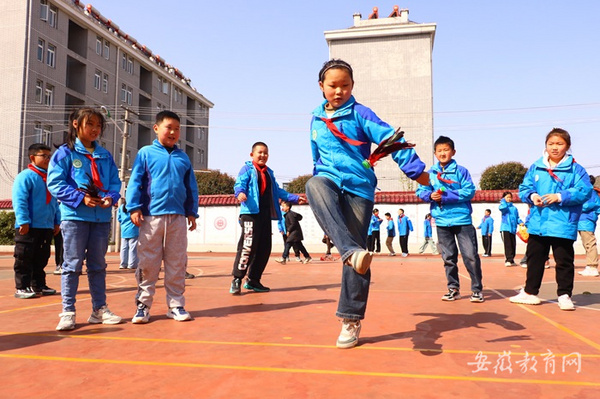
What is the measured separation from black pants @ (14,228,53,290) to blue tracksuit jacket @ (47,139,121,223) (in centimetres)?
220

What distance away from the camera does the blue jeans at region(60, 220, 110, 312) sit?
365cm

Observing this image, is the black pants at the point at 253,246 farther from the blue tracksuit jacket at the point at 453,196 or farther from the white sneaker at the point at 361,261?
the white sneaker at the point at 361,261

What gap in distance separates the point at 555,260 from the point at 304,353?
3306 millimetres

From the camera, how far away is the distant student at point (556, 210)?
180 inches

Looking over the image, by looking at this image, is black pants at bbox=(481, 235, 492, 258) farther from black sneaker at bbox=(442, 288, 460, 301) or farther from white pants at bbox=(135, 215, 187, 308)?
white pants at bbox=(135, 215, 187, 308)

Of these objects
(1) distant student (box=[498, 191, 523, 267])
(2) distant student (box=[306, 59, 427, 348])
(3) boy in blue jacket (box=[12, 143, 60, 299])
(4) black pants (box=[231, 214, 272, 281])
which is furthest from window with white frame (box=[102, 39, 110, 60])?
(2) distant student (box=[306, 59, 427, 348])

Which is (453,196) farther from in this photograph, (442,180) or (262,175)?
(262,175)

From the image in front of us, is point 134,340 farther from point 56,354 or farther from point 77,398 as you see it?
point 77,398

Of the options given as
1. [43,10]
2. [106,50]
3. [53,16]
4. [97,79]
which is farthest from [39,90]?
[106,50]

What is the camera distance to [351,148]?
3.14 meters

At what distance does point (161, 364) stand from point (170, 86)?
50.9 meters

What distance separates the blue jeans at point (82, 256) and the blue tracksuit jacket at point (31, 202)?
222 cm

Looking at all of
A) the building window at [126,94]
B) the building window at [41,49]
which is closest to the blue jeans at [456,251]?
the building window at [41,49]

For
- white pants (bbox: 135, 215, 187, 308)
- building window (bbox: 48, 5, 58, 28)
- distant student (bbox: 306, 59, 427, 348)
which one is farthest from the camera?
building window (bbox: 48, 5, 58, 28)
